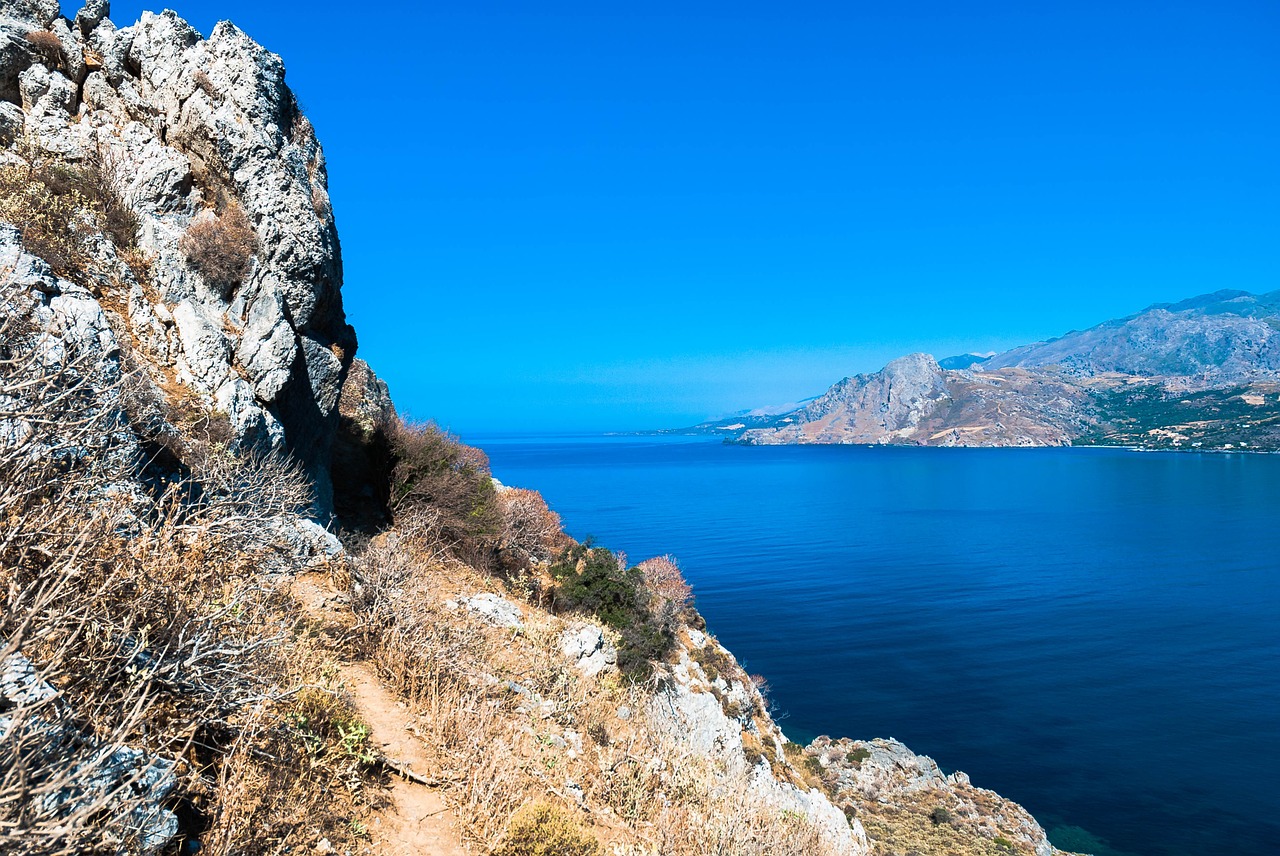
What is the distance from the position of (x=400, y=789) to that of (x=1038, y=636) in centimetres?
5460

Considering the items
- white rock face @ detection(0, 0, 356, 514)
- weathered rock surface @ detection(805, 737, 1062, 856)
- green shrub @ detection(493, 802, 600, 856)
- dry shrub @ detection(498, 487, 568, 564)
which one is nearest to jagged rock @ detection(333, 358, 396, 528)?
white rock face @ detection(0, 0, 356, 514)

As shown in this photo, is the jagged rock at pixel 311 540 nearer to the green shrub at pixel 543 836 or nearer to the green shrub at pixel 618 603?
the green shrub at pixel 543 836

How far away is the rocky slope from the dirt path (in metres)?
0.06

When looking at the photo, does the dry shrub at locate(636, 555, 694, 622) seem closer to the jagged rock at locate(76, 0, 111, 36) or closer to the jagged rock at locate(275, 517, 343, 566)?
the jagged rock at locate(275, 517, 343, 566)

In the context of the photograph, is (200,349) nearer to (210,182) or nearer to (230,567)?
(210,182)

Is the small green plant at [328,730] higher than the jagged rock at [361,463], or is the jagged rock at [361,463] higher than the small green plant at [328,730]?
the jagged rock at [361,463]

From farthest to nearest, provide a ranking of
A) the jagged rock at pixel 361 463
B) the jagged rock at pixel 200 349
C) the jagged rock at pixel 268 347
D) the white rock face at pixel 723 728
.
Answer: the jagged rock at pixel 361 463 < the white rock face at pixel 723 728 < the jagged rock at pixel 268 347 < the jagged rock at pixel 200 349

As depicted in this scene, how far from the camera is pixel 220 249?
12.1 meters

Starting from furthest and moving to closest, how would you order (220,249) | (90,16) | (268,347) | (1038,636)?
(1038,636), (90,16), (220,249), (268,347)

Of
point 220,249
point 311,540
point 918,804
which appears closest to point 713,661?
point 918,804

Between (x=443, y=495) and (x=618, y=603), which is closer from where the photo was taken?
(x=443, y=495)

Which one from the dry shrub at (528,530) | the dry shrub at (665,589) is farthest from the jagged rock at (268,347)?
the dry shrub at (665,589)

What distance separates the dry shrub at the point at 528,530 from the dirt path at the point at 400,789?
40.0ft

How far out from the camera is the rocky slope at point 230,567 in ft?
12.5
